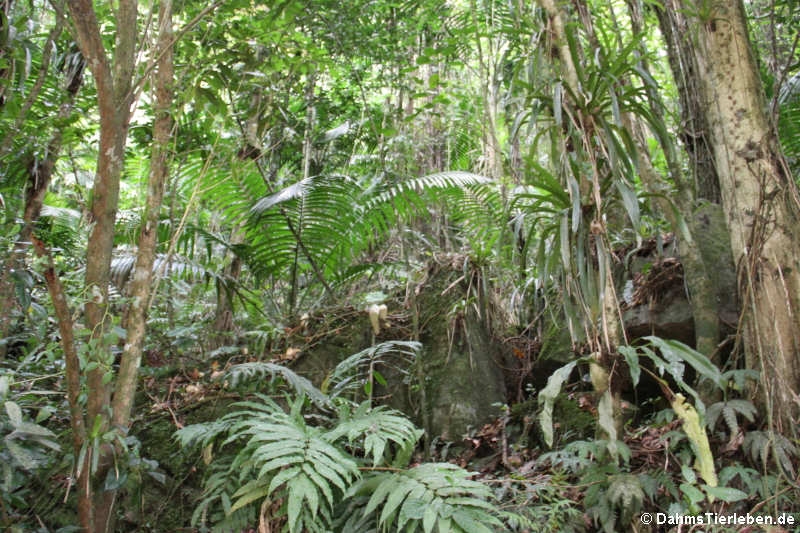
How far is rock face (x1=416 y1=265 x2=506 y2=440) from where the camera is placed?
10.8 ft

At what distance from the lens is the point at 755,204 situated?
248cm

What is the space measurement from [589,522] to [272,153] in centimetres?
407

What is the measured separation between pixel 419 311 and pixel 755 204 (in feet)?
6.76

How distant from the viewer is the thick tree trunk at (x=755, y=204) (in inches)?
89.0

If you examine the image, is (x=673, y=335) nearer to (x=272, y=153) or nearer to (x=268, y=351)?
(x=268, y=351)

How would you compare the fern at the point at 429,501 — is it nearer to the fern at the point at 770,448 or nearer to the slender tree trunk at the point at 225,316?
the fern at the point at 770,448

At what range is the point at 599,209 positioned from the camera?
7.15 feet

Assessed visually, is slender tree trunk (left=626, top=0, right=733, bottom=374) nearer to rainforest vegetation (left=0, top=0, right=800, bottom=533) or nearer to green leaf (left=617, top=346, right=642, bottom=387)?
rainforest vegetation (left=0, top=0, right=800, bottom=533)

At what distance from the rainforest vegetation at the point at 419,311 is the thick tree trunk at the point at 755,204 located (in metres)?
0.01

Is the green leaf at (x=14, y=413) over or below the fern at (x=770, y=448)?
over

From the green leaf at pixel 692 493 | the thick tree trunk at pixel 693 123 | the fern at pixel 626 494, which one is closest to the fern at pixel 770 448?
the green leaf at pixel 692 493

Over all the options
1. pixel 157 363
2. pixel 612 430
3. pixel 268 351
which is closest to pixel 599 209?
pixel 612 430

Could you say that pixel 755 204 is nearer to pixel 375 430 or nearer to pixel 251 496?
pixel 375 430

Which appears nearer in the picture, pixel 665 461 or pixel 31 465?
pixel 31 465
